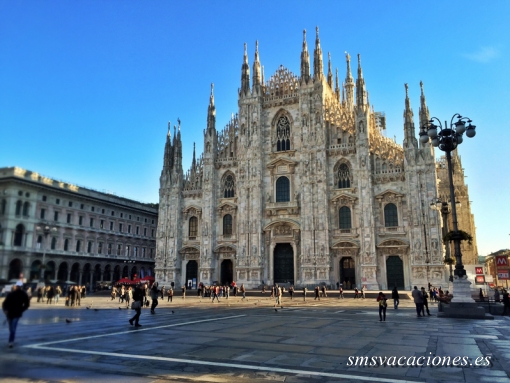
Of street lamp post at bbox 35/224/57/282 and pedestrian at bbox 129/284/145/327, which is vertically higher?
street lamp post at bbox 35/224/57/282

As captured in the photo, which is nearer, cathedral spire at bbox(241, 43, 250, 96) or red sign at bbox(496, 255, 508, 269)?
red sign at bbox(496, 255, 508, 269)

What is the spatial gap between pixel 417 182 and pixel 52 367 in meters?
37.7

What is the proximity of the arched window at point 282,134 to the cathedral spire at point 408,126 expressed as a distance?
12.9 metres

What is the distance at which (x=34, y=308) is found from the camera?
5684 mm

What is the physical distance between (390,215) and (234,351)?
113ft

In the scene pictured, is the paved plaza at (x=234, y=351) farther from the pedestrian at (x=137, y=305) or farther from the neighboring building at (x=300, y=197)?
the neighboring building at (x=300, y=197)

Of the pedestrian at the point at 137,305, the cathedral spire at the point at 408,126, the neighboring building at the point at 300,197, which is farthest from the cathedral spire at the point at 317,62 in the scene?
the pedestrian at the point at 137,305

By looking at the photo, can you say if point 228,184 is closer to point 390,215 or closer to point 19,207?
point 390,215

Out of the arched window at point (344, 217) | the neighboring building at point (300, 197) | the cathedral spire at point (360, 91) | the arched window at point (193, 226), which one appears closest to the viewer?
the neighboring building at point (300, 197)

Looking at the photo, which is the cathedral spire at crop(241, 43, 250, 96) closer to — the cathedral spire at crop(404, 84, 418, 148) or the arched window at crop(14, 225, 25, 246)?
the cathedral spire at crop(404, 84, 418, 148)

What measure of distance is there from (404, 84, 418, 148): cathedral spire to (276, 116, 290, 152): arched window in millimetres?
12884

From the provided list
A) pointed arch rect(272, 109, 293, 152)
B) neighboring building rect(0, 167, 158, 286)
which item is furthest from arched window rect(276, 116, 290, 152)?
neighboring building rect(0, 167, 158, 286)

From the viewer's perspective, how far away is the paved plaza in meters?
6.91

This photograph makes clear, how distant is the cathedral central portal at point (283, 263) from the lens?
44.0m
